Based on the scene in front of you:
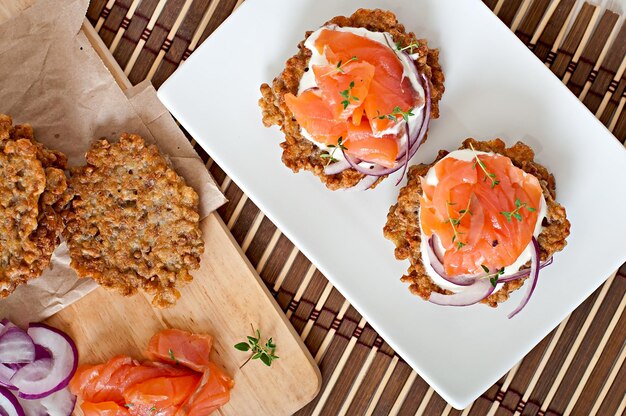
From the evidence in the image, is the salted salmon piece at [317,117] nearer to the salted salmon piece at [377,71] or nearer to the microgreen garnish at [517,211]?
the salted salmon piece at [377,71]

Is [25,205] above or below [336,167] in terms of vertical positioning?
below

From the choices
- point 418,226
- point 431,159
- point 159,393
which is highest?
point 431,159

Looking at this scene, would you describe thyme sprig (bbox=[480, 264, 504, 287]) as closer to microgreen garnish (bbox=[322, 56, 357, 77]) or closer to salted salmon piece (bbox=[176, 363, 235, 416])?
microgreen garnish (bbox=[322, 56, 357, 77])

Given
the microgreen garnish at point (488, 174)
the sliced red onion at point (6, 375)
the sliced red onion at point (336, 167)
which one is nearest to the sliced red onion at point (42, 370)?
the sliced red onion at point (6, 375)

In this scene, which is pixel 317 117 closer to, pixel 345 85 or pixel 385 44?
pixel 345 85

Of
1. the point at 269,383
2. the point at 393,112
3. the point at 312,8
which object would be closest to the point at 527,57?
the point at 393,112

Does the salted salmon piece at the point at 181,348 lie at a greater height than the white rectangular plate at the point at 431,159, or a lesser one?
lesser

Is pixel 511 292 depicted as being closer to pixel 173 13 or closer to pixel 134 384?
pixel 134 384

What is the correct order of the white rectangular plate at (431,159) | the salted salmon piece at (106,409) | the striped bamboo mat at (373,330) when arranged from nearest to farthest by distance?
the white rectangular plate at (431,159)
the salted salmon piece at (106,409)
the striped bamboo mat at (373,330)

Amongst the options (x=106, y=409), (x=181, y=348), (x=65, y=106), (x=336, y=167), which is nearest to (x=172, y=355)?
(x=181, y=348)
